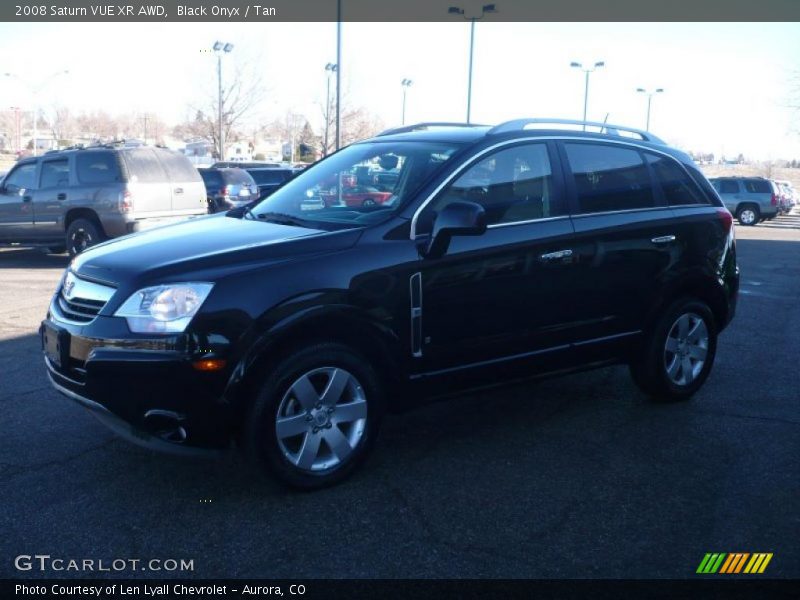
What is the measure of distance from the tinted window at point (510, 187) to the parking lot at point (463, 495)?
54.6 inches

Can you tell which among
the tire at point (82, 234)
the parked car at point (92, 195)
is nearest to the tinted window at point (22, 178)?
the parked car at point (92, 195)

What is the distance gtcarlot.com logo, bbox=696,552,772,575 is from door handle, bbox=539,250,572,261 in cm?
191

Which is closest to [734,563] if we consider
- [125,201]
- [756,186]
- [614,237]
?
[614,237]

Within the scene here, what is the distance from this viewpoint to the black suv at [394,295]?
3.79m

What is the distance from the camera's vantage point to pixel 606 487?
4.30 meters

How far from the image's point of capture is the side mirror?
13.7 ft

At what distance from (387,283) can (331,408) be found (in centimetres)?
70

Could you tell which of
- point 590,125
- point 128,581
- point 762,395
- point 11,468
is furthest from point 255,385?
point 762,395

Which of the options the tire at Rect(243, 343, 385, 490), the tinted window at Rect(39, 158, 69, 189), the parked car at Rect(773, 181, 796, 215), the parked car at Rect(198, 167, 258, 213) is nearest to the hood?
the tire at Rect(243, 343, 385, 490)

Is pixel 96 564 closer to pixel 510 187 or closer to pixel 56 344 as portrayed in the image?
pixel 56 344

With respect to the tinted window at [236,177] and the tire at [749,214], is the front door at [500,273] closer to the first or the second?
the tinted window at [236,177]

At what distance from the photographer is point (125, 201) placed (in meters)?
12.8

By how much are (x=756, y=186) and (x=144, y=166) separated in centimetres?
2620

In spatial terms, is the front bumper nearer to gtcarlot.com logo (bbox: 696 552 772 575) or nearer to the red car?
the red car
